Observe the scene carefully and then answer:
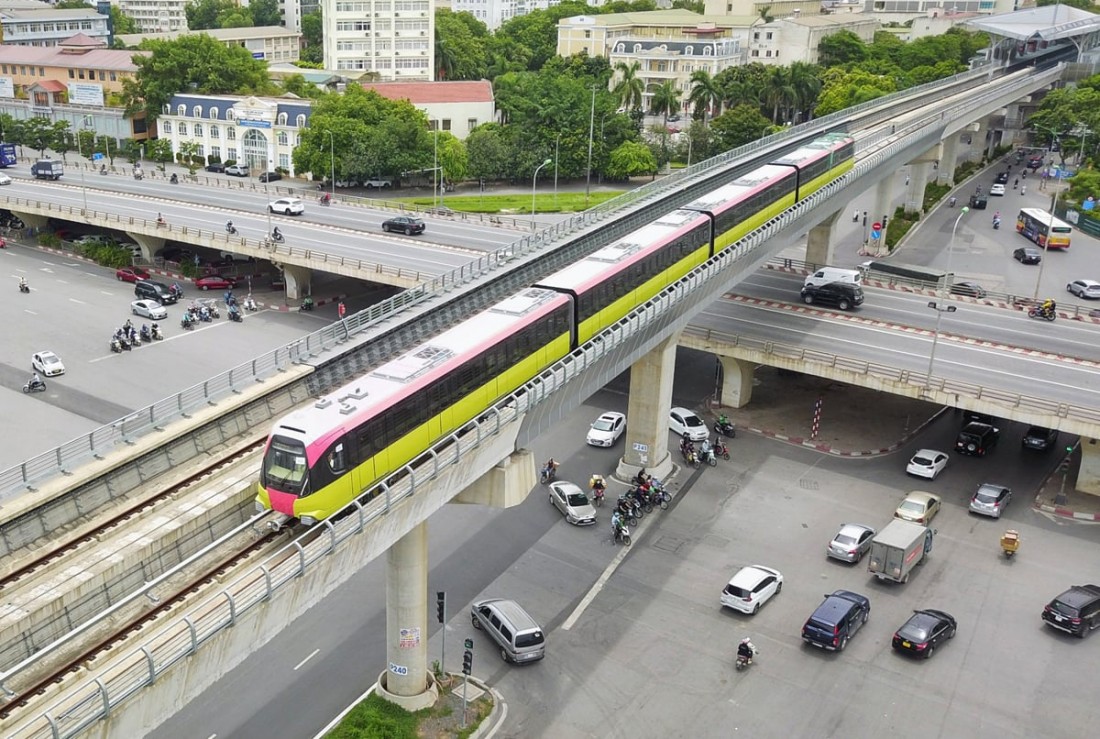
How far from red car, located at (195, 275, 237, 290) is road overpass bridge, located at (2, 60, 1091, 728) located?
41149 mm

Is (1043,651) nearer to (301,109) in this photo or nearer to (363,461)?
(363,461)

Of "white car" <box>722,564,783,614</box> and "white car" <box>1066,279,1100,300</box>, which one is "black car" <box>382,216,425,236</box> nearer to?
"white car" <box>722,564,783,614</box>

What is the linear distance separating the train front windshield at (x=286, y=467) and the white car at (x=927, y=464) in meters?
33.4

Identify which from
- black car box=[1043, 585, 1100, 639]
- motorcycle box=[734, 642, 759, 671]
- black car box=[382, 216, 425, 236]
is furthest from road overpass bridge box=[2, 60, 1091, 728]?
black car box=[382, 216, 425, 236]

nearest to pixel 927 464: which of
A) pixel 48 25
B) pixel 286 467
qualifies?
pixel 286 467

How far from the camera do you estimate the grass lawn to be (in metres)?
98.6

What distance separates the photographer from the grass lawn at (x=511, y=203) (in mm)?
98562

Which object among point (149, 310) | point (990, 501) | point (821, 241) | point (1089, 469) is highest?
point (821, 241)

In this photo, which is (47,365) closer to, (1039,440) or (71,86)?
(1039,440)

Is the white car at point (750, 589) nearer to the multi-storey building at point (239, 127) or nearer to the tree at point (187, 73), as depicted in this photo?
the multi-storey building at point (239, 127)

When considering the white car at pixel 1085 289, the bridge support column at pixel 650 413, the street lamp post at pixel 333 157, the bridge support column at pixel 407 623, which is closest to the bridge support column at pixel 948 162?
the white car at pixel 1085 289

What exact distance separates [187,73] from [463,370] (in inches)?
4063

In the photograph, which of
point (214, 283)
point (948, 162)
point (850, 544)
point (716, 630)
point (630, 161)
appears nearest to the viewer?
point (716, 630)

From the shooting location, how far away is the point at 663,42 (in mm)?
151250
